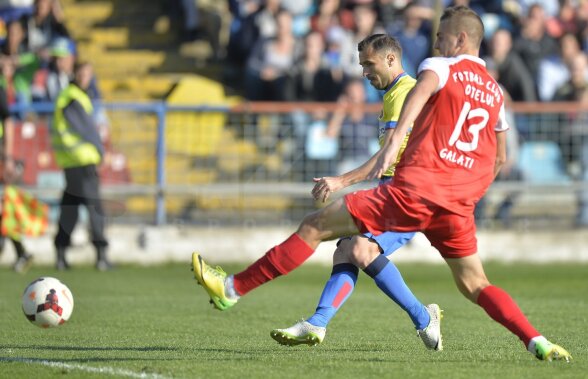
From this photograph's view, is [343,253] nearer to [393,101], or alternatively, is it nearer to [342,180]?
[393,101]

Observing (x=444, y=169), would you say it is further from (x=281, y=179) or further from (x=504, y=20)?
(x=504, y=20)

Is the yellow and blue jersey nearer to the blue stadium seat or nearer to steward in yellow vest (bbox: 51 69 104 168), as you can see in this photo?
steward in yellow vest (bbox: 51 69 104 168)

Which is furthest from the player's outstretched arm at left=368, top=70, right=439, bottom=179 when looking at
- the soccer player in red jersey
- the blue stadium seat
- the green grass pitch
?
the blue stadium seat

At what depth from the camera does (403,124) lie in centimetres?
719

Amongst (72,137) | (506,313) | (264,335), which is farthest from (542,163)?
(506,313)

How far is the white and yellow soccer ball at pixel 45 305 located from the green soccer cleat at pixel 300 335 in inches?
71.5

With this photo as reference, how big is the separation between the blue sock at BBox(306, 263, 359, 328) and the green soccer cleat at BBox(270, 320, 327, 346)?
0.15m

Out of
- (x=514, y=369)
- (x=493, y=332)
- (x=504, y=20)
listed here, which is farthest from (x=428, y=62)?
(x=504, y=20)

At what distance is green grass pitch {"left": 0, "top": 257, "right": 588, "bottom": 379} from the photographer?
301 inches

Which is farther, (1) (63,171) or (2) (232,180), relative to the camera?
(2) (232,180)

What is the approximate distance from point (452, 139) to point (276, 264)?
4.15 ft

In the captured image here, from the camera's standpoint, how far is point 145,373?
7.37m

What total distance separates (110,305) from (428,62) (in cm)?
570

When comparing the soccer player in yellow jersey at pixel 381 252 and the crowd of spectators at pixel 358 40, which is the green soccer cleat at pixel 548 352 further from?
the crowd of spectators at pixel 358 40
